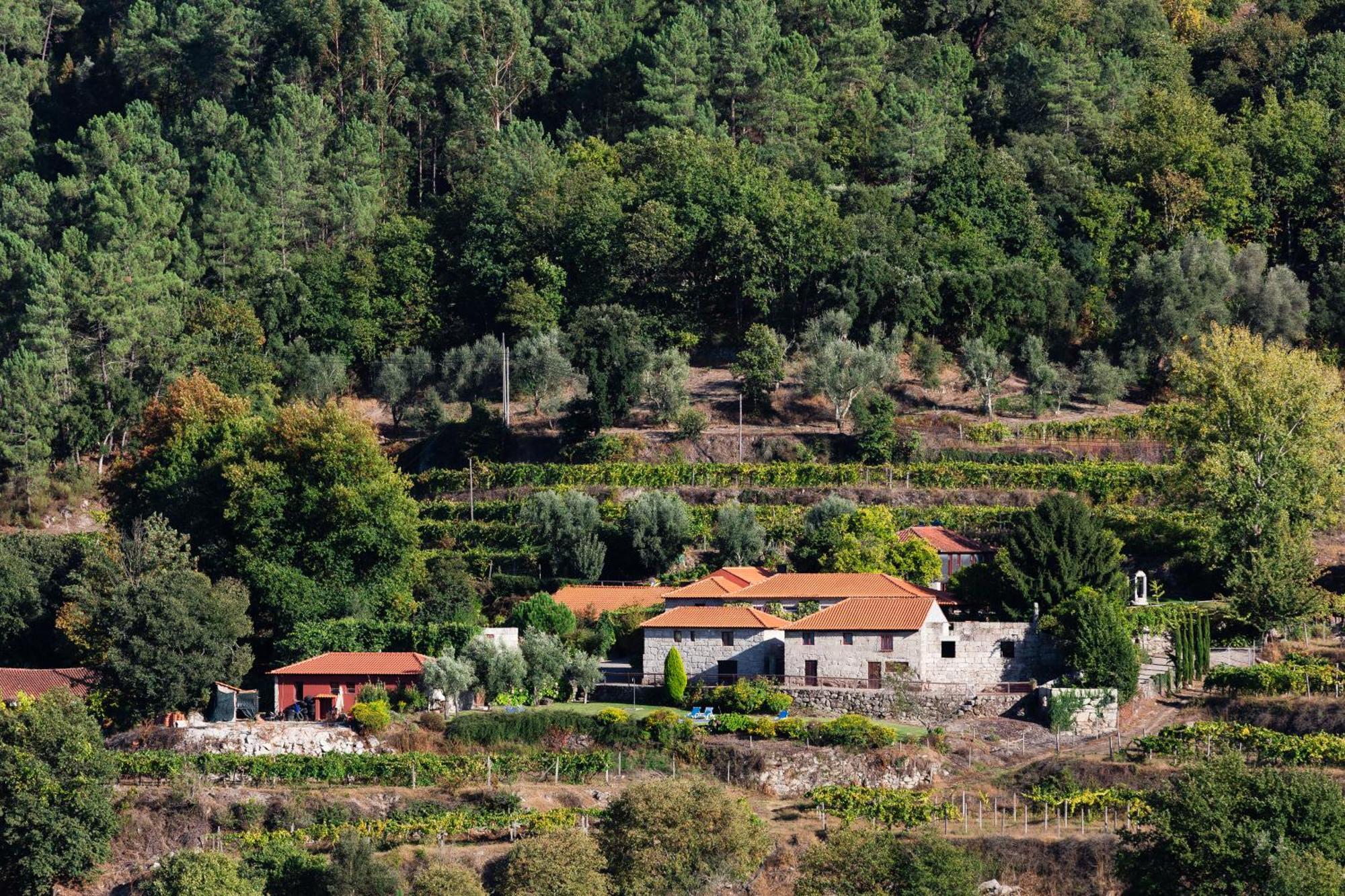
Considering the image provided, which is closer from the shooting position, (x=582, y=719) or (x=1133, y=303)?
(x=582, y=719)

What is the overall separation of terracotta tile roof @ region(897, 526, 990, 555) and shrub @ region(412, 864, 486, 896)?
28.8 meters

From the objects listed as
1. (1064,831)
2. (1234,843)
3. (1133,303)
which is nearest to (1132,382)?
(1133,303)

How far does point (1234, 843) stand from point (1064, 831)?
28.7ft

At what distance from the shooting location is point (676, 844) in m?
66.2

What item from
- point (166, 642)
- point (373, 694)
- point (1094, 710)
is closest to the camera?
point (1094, 710)

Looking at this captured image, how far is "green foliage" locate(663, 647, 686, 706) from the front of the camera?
7938 centimetres

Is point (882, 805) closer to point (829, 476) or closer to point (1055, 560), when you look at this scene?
point (1055, 560)

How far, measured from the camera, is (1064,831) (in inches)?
2721

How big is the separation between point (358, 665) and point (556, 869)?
693 inches

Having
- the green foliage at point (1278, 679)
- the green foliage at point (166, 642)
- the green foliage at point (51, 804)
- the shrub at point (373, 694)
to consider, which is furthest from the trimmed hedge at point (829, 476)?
the green foliage at point (51, 804)

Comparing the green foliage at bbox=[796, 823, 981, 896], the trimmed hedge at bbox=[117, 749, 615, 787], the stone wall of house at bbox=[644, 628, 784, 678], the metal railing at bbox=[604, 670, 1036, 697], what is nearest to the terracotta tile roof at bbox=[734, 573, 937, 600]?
the stone wall of house at bbox=[644, 628, 784, 678]

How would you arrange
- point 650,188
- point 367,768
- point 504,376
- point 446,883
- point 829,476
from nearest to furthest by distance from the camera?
1. point 446,883
2. point 367,768
3. point 829,476
4. point 504,376
5. point 650,188

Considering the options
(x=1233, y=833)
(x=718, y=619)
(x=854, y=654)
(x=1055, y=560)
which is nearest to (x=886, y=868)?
(x=1233, y=833)

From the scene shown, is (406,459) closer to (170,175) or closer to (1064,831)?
(170,175)
